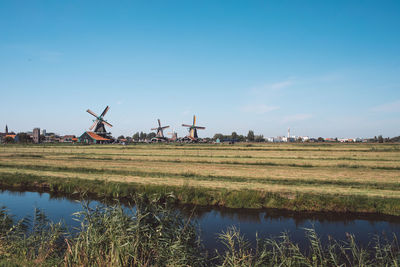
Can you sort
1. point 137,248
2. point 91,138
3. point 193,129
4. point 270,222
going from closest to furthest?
point 137,248, point 270,222, point 91,138, point 193,129

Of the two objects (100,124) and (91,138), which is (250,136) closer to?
(100,124)

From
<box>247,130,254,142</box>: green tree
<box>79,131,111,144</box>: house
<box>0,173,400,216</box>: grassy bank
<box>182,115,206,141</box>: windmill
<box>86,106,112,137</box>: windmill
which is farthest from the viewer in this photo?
<box>247,130,254,142</box>: green tree

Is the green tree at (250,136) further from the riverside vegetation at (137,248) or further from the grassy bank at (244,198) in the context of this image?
the riverside vegetation at (137,248)

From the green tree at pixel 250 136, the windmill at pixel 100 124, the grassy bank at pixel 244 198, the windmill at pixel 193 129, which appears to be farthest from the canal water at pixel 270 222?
the green tree at pixel 250 136

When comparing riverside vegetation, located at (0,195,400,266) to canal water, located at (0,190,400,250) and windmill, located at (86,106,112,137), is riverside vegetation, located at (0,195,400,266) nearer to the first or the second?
canal water, located at (0,190,400,250)

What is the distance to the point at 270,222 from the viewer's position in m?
12.5

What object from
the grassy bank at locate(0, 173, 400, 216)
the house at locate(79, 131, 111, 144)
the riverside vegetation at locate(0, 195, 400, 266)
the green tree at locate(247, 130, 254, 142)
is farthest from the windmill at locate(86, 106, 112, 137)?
the green tree at locate(247, 130, 254, 142)

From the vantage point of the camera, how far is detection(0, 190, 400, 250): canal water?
10852 mm

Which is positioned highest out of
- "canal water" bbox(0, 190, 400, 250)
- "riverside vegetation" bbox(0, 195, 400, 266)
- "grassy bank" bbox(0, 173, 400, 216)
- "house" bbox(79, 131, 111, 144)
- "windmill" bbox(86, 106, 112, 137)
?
"windmill" bbox(86, 106, 112, 137)

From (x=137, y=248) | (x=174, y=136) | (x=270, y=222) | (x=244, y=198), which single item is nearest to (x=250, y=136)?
(x=174, y=136)

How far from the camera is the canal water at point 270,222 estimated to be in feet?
35.6

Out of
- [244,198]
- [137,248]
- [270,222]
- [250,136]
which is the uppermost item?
[250,136]

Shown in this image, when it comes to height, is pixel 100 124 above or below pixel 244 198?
above

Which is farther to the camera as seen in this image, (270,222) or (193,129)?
(193,129)
